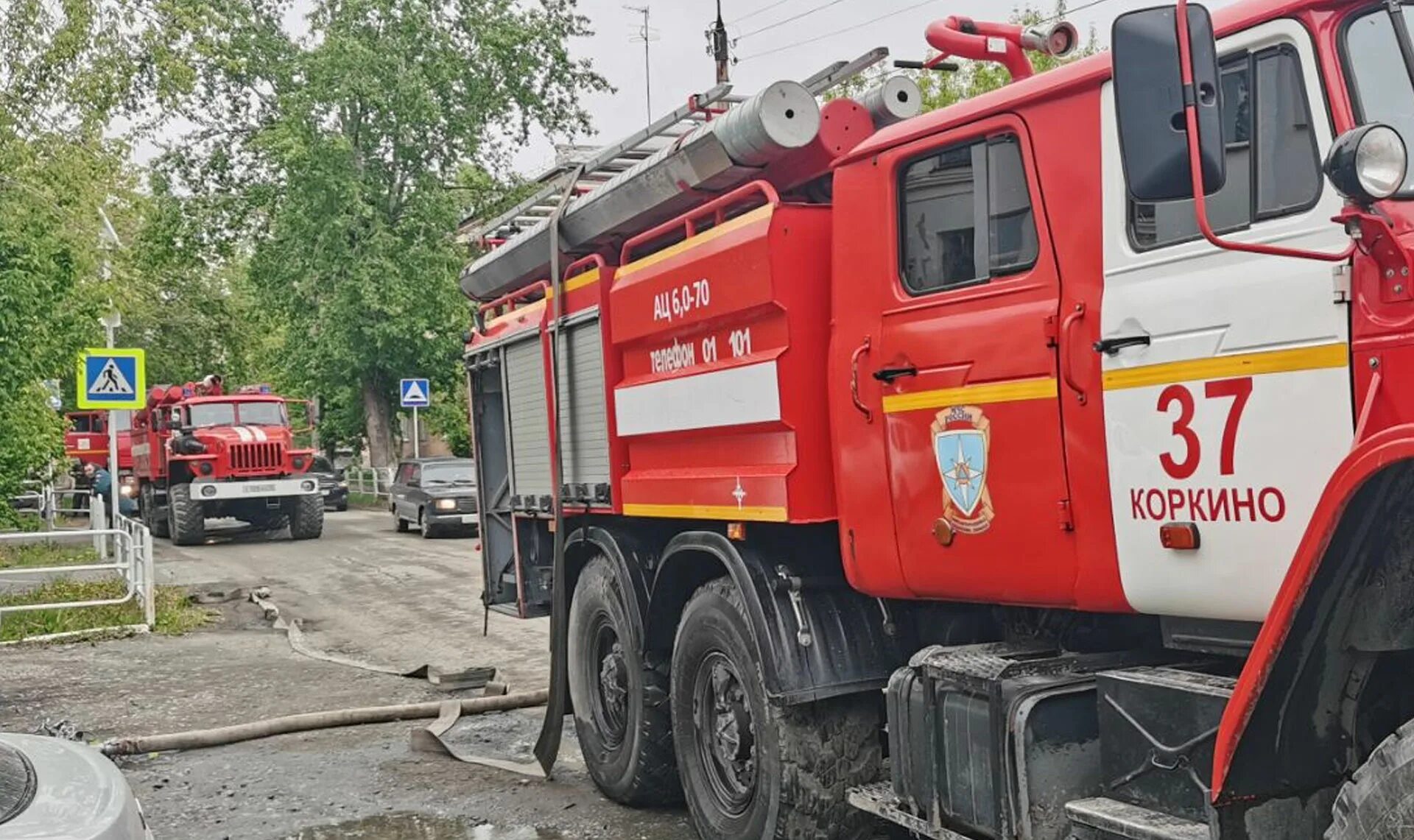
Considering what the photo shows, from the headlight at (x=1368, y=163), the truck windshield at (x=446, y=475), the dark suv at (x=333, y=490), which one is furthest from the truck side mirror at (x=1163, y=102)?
the dark suv at (x=333, y=490)

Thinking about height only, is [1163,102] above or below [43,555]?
above

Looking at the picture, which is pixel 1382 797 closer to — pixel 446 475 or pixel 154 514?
pixel 446 475

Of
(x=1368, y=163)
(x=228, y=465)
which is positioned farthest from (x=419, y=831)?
(x=228, y=465)

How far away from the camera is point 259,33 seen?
108ft

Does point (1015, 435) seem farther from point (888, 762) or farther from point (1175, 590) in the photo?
point (888, 762)

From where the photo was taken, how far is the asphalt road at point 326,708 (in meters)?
6.36

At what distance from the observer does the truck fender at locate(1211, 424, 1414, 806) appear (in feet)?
9.50

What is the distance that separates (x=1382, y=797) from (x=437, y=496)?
2090cm

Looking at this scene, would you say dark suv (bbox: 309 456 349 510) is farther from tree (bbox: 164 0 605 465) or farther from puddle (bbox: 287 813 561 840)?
puddle (bbox: 287 813 561 840)

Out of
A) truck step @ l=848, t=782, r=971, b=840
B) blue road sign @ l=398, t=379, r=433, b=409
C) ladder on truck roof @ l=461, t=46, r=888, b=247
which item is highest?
blue road sign @ l=398, t=379, r=433, b=409

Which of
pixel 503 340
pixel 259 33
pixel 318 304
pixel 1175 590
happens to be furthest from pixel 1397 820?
pixel 259 33

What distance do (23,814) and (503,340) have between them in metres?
4.62

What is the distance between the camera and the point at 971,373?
13.8 feet

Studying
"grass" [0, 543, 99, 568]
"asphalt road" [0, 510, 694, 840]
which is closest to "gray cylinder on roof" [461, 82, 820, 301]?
"asphalt road" [0, 510, 694, 840]
